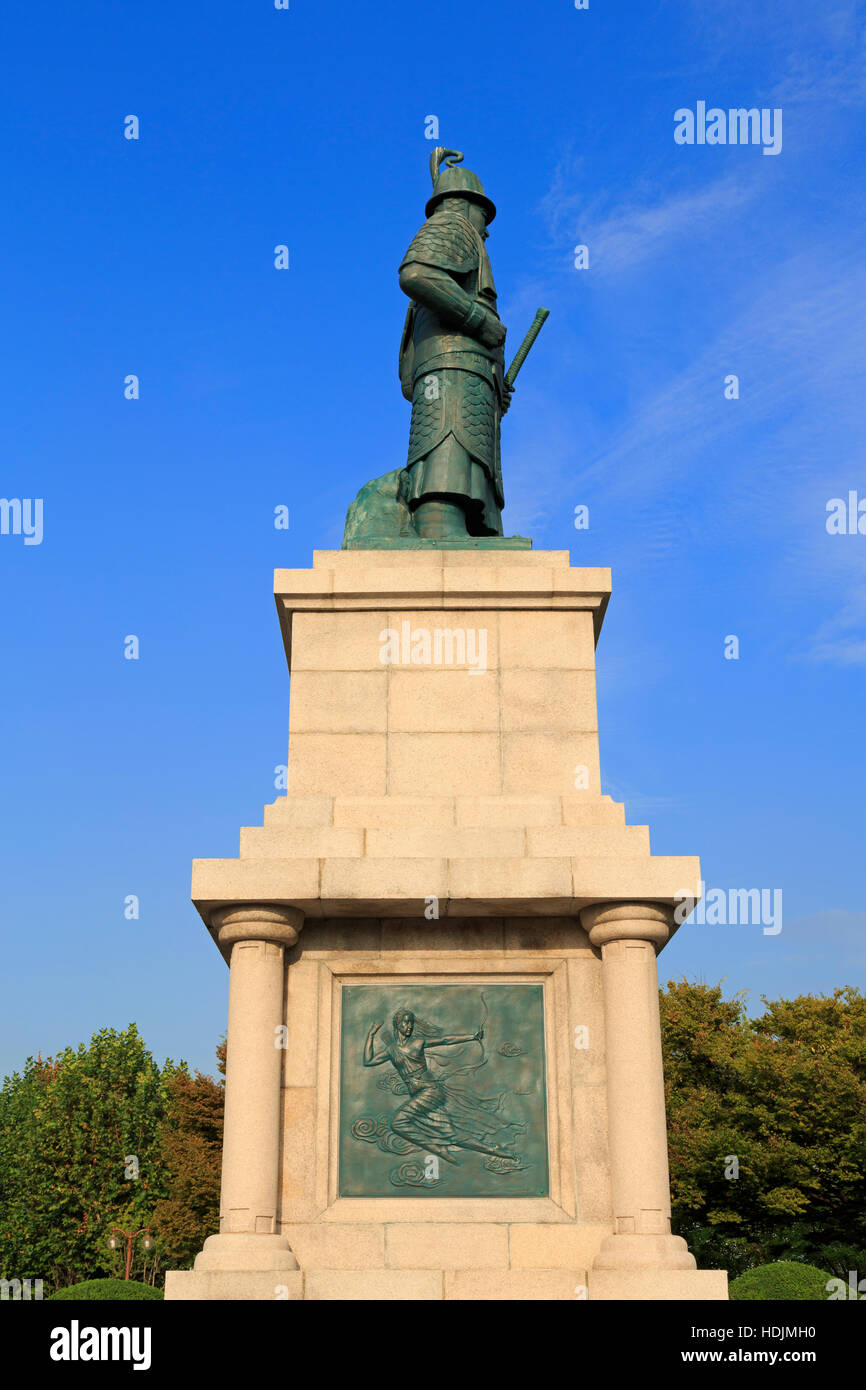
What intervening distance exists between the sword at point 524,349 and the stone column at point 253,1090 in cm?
766

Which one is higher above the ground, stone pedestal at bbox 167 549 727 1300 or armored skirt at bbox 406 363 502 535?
armored skirt at bbox 406 363 502 535

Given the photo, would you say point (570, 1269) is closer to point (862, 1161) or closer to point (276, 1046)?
point (276, 1046)

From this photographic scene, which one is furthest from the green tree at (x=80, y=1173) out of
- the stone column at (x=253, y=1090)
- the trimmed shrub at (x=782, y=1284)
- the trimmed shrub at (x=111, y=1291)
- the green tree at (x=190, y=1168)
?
the stone column at (x=253, y=1090)

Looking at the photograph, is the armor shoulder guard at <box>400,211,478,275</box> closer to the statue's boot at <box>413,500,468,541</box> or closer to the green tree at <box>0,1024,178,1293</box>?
the statue's boot at <box>413,500,468,541</box>

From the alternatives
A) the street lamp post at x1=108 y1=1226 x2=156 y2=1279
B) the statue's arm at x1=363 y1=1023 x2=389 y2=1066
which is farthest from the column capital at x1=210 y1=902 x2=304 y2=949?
the street lamp post at x1=108 y1=1226 x2=156 y2=1279

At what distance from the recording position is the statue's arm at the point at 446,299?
1483 centimetres

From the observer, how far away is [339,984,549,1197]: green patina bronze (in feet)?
37.4

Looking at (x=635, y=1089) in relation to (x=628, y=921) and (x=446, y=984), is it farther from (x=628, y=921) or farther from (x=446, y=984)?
(x=446, y=984)

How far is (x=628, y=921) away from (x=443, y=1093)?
2361 millimetres

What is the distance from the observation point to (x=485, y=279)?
610 inches

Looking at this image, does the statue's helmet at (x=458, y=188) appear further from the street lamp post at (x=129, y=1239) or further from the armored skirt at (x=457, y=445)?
the street lamp post at (x=129, y=1239)

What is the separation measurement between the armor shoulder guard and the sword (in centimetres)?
117

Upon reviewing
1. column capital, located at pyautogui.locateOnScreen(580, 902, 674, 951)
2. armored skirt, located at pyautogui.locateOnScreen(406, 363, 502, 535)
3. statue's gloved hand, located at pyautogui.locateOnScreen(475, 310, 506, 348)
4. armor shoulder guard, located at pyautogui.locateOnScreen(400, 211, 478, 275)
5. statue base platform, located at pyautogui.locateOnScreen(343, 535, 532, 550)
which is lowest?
column capital, located at pyautogui.locateOnScreen(580, 902, 674, 951)
